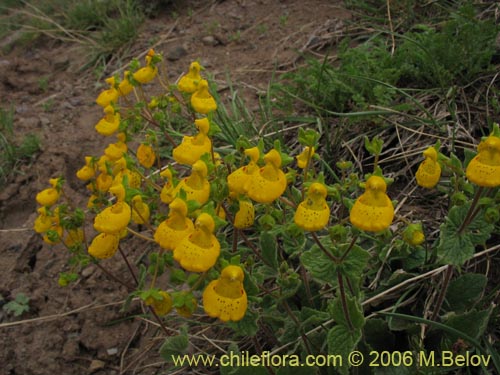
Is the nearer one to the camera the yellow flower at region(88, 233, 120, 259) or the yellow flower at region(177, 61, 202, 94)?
the yellow flower at region(88, 233, 120, 259)

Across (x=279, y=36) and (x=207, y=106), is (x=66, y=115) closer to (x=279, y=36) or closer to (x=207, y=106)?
(x=279, y=36)

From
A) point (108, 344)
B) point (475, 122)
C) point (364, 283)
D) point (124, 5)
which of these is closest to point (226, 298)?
point (364, 283)

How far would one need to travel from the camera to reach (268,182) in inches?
54.4

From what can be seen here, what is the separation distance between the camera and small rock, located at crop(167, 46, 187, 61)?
3816 mm

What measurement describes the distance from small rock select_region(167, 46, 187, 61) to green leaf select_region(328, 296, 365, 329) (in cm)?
270

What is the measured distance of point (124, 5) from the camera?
444 centimetres

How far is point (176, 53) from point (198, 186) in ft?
8.35

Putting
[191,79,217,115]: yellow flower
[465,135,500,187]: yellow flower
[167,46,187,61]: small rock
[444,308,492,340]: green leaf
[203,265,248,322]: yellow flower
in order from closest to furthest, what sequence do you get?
[465,135,500,187]: yellow flower
[203,265,248,322]: yellow flower
[444,308,492,340]: green leaf
[191,79,217,115]: yellow flower
[167,46,187,61]: small rock

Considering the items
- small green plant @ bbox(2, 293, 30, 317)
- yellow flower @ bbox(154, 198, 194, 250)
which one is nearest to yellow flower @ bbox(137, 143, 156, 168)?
yellow flower @ bbox(154, 198, 194, 250)

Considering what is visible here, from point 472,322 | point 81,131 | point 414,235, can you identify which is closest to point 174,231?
point 414,235

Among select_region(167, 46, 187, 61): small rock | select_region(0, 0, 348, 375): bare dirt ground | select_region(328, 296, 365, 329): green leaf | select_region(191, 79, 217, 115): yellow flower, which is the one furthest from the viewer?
select_region(167, 46, 187, 61): small rock

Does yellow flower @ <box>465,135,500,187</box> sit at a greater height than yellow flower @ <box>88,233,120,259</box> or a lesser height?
greater

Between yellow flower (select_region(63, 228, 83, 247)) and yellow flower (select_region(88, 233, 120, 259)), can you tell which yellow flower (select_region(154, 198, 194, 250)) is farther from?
yellow flower (select_region(63, 228, 83, 247))

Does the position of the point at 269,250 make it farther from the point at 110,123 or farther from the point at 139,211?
the point at 110,123
